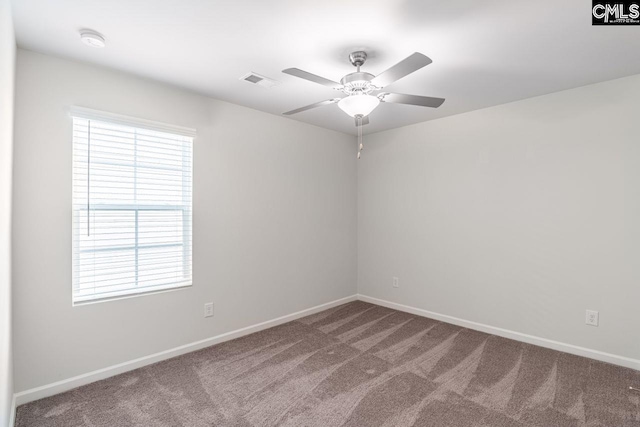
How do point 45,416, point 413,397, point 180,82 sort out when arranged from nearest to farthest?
point 45,416, point 413,397, point 180,82

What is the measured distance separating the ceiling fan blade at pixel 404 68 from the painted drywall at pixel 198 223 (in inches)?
75.4

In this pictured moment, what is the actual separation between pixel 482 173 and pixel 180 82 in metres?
3.21

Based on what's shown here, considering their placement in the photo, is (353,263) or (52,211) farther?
(353,263)

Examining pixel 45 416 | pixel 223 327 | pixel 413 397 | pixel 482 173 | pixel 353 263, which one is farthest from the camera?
pixel 353 263

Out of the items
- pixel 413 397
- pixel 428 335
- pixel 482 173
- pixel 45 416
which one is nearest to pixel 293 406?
pixel 413 397

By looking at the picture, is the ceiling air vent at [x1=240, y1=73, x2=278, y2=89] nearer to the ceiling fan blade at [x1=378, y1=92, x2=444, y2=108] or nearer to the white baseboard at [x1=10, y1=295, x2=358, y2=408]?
the ceiling fan blade at [x1=378, y1=92, x2=444, y2=108]

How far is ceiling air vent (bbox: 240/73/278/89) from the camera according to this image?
2654 mm

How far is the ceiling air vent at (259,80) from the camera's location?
265 centimetres

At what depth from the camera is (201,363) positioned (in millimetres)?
2840

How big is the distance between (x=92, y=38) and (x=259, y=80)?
1.16 m

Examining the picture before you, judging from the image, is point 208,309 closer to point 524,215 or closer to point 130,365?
point 130,365

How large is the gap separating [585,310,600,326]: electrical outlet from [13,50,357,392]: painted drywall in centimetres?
269

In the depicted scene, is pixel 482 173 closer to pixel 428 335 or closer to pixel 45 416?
pixel 428 335

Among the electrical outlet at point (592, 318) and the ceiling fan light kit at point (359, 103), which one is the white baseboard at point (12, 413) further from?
the electrical outlet at point (592, 318)
